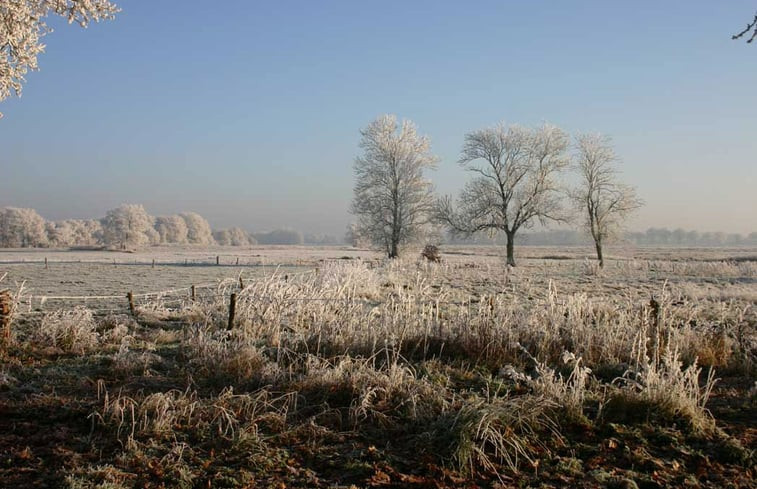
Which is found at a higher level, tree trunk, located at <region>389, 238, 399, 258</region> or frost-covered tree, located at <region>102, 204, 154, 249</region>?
frost-covered tree, located at <region>102, 204, 154, 249</region>

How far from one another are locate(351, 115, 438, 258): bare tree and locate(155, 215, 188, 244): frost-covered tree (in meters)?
105

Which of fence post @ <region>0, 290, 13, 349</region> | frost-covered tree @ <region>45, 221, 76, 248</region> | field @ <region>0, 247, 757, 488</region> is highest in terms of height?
frost-covered tree @ <region>45, 221, 76, 248</region>

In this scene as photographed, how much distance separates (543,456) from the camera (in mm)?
4793

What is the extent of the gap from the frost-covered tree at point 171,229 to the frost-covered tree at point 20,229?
30712 mm

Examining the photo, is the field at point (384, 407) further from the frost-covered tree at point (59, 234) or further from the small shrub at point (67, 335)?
the frost-covered tree at point (59, 234)

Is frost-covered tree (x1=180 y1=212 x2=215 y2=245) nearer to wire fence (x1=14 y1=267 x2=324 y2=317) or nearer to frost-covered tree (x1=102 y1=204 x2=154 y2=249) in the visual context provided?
frost-covered tree (x1=102 y1=204 x2=154 y2=249)

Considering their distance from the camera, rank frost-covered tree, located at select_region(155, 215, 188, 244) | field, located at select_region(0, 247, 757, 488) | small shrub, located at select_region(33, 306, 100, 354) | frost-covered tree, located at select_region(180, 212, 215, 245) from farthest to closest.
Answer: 1. frost-covered tree, located at select_region(180, 212, 215, 245)
2. frost-covered tree, located at select_region(155, 215, 188, 244)
3. small shrub, located at select_region(33, 306, 100, 354)
4. field, located at select_region(0, 247, 757, 488)

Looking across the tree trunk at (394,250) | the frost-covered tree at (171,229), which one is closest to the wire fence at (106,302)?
the tree trunk at (394,250)

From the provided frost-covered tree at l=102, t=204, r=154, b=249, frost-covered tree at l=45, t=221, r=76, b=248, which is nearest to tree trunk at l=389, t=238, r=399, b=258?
frost-covered tree at l=102, t=204, r=154, b=249

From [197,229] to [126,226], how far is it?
2006 inches

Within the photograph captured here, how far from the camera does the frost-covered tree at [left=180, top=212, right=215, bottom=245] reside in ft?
468

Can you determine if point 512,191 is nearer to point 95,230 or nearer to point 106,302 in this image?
point 106,302

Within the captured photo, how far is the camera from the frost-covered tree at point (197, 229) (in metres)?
142

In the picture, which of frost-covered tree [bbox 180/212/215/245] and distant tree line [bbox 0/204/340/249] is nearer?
distant tree line [bbox 0/204/340/249]
